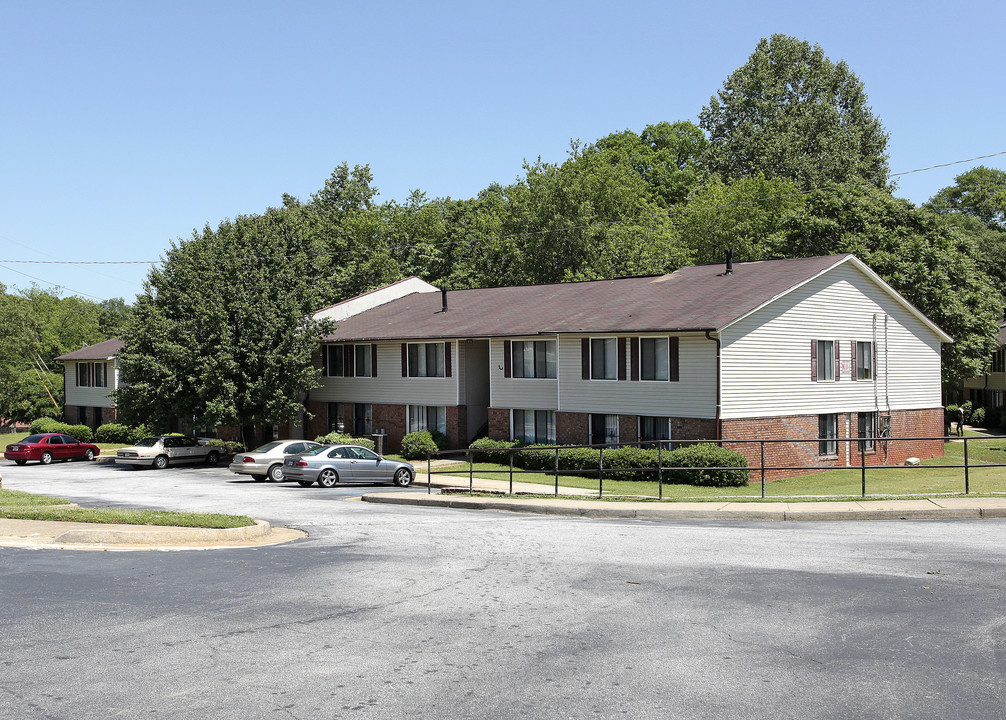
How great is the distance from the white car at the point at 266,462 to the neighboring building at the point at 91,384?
2903cm

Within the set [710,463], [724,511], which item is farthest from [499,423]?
[724,511]

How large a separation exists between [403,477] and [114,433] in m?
33.6

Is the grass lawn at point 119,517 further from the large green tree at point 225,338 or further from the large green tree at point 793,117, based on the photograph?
the large green tree at point 793,117

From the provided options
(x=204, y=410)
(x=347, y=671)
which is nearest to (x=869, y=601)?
(x=347, y=671)

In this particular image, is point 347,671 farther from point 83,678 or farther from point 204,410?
point 204,410

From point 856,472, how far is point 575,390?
401 inches

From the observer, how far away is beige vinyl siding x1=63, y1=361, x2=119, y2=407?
60750mm

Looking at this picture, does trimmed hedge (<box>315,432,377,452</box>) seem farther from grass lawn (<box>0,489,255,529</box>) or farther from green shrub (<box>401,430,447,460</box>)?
grass lawn (<box>0,489,255,529</box>)

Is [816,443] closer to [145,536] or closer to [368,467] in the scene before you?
[368,467]

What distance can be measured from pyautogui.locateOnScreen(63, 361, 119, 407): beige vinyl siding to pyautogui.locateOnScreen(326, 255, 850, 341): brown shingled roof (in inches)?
767

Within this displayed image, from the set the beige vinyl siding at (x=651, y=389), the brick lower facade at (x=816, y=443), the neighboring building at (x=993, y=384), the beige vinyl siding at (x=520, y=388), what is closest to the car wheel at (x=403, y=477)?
the beige vinyl siding at (x=651, y=389)

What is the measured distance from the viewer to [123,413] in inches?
1811

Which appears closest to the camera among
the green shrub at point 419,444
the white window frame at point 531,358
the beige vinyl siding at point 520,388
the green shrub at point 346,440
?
the beige vinyl siding at point 520,388

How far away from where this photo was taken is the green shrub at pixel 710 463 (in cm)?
2922
